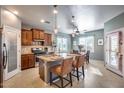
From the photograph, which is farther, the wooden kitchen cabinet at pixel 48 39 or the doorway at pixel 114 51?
the wooden kitchen cabinet at pixel 48 39

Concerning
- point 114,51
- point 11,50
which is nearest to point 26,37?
point 11,50

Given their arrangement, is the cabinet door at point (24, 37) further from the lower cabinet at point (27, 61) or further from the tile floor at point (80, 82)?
the tile floor at point (80, 82)

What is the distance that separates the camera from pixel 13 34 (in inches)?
163

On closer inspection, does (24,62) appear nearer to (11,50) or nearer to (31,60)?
(31,60)

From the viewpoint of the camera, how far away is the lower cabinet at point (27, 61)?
4.95m

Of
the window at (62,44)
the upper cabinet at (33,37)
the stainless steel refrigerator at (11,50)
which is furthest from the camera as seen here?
the window at (62,44)

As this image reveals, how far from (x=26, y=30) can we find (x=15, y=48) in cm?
156

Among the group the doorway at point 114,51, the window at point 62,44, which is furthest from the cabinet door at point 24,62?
the doorway at point 114,51

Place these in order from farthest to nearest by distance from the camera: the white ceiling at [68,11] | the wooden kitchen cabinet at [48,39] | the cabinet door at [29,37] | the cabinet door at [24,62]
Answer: the wooden kitchen cabinet at [48,39] → the cabinet door at [29,37] → the cabinet door at [24,62] → the white ceiling at [68,11]

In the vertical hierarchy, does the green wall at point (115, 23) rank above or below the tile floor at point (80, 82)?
above

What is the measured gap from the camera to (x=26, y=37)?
5.48 meters

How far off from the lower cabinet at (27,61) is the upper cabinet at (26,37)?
82 cm

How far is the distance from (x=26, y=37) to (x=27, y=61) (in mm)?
1360
